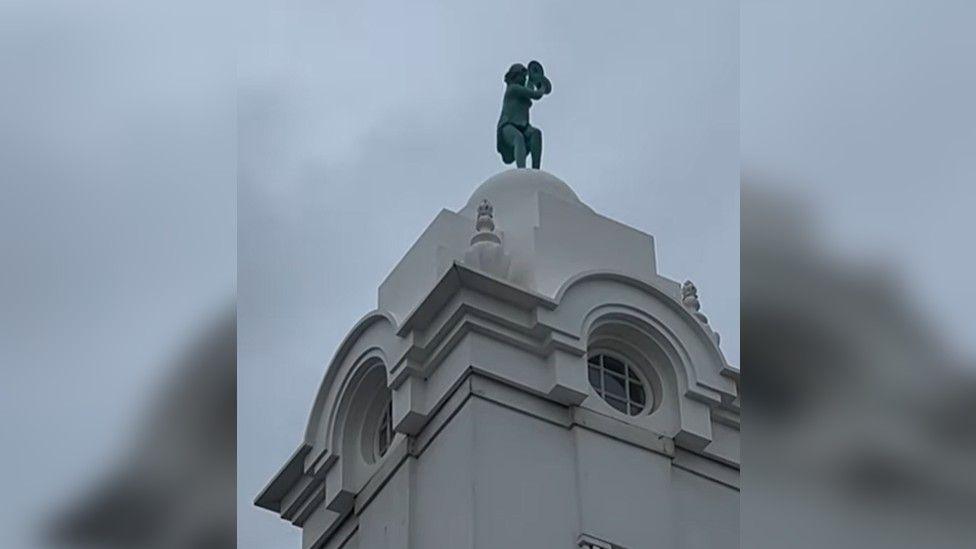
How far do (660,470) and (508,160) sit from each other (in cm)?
637

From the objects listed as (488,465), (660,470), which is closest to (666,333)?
(660,470)

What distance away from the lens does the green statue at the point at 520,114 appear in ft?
95.3

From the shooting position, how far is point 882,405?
3.69 metres

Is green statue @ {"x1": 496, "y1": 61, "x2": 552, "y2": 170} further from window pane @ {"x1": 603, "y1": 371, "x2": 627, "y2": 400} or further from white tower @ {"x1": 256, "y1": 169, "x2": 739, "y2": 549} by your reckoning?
window pane @ {"x1": 603, "y1": 371, "x2": 627, "y2": 400}

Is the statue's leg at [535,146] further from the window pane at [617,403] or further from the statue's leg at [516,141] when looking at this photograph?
the window pane at [617,403]

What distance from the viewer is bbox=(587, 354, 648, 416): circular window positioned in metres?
25.5

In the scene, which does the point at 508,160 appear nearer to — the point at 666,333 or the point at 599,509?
the point at 666,333

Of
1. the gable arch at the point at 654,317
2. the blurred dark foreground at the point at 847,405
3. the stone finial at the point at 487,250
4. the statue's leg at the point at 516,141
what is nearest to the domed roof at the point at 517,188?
the statue's leg at the point at 516,141

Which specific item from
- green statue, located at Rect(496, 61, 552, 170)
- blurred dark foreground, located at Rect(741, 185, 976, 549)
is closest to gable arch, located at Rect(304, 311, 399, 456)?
green statue, located at Rect(496, 61, 552, 170)

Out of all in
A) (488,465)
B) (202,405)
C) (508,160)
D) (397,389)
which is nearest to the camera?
(202,405)

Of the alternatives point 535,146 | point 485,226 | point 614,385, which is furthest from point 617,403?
point 535,146

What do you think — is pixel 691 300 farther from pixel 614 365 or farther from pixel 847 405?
pixel 847 405

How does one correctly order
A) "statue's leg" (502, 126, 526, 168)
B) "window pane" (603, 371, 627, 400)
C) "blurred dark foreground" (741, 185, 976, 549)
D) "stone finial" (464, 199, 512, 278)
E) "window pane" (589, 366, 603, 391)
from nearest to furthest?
1. "blurred dark foreground" (741, 185, 976, 549)
2. "stone finial" (464, 199, 512, 278)
3. "window pane" (589, 366, 603, 391)
4. "window pane" (603, 371, 627, 400)
5. "statue's leg" (502, 126, 526, 168)

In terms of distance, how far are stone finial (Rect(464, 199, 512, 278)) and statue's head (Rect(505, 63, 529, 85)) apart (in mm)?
3920
